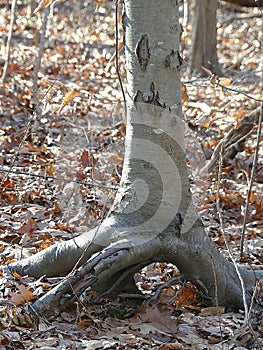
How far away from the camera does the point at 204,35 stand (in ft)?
33.7

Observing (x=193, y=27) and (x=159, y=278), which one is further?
(x=193, y=27)

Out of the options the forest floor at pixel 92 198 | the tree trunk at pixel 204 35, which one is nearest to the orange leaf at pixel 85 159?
the forest floor at pixel 92 198

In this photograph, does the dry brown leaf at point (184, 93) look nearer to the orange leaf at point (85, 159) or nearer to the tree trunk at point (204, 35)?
the orange leaf at point (85, 159)

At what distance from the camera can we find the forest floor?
3217 millimetres

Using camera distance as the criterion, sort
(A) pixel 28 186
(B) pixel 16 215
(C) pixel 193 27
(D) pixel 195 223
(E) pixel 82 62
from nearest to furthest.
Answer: (D) pixel 195 223 < (B) pixel 16 215 < (A) pixel 28 186 < (C) pixel 193 27 < (E) pixel 82 62

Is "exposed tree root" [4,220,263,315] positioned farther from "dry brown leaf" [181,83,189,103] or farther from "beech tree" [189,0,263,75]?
"beech tree" [189,0,263,75]

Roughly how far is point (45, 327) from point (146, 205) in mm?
943

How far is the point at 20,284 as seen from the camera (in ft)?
11.4

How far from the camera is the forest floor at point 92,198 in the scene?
127 inches

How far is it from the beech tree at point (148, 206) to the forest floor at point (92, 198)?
0.12m

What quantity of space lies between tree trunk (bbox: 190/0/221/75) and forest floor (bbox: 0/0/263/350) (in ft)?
1.03

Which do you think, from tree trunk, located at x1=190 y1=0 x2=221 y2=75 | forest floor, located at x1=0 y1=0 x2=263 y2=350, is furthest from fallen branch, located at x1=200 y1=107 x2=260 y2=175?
tree trunk, located at x1=190 y1=0 x2=221 y2=75

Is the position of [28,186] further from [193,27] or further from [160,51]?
[193,27]

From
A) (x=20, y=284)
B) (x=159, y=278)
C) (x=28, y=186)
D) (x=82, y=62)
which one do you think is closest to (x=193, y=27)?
(x=82, y=62)
